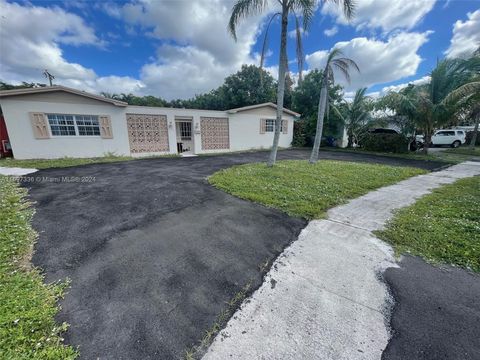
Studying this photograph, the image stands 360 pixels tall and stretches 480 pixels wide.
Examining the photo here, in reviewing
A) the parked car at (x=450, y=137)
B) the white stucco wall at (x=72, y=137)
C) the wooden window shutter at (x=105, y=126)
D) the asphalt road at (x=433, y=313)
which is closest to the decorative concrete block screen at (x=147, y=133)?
the white stucco wall at (x=72, y=137)

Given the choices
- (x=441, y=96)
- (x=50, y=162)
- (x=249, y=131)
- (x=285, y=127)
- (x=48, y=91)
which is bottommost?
(x=50, y=162)

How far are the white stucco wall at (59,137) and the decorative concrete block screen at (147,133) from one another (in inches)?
15.1

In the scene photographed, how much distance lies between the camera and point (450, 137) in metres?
19.6

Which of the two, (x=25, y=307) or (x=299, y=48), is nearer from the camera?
(x=25, y=307)

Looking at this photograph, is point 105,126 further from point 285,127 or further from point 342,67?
point 285,127

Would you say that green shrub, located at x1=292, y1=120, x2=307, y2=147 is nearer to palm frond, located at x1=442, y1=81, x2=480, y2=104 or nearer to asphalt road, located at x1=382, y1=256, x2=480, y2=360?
palm frond, located at x1=442, y1=81, x2=480, y2=104

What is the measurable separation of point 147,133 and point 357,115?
15.6 m

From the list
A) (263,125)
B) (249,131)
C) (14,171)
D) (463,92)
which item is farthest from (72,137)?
(463,92)

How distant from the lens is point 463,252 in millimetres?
3020

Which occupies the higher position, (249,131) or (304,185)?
(249,131)

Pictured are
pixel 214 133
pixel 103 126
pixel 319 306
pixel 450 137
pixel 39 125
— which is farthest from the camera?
pixel 450 137

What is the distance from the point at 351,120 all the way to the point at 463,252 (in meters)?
16.3

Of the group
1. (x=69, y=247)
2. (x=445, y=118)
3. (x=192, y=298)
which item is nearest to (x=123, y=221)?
(x=69, y=247)

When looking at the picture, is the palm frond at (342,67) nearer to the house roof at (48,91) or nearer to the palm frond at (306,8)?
the palm frond at (306,8)
